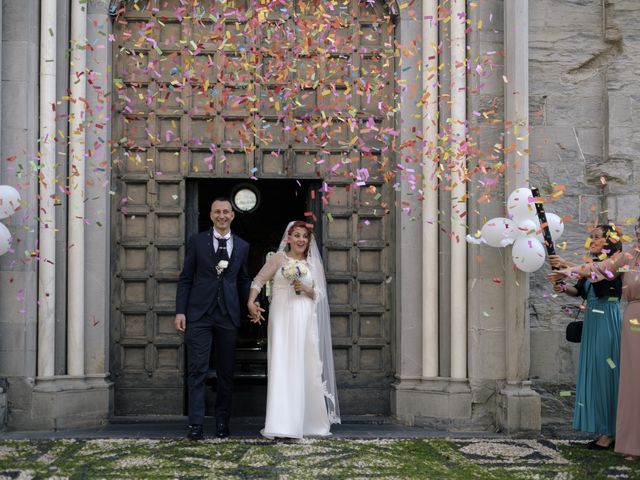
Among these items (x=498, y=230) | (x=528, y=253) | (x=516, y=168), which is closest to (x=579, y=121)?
(x=516, y=168)

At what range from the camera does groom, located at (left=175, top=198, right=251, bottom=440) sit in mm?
7980

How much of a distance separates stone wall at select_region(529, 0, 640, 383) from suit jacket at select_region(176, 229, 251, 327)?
2.74m

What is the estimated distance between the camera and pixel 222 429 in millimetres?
7957

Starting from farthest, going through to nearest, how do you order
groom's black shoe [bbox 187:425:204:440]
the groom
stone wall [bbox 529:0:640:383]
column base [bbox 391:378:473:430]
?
stone wall [bbox 529:0:640:383] < column base [bbox 391:378:473:430] < the groom < groom's black shoe [bbox 187:425:204:440]

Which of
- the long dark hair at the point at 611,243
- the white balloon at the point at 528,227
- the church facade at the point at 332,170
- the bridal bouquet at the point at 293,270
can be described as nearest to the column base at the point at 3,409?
the church facade at the point at 332,170

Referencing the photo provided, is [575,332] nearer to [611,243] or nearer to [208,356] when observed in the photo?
[611,243]

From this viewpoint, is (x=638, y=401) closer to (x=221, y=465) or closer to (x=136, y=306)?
(x=221, y=465)

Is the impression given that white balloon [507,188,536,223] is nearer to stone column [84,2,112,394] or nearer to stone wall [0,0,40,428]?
stone column [84,2,112,394]

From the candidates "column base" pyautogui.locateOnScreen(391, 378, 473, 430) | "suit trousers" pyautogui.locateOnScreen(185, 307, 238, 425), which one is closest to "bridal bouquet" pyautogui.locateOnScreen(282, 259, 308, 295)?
"suit trousers" pyautogui.locateOnScreen(185, 307, 238, 425)

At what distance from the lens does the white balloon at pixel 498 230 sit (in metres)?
8.11

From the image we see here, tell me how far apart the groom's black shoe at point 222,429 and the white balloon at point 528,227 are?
293 cm

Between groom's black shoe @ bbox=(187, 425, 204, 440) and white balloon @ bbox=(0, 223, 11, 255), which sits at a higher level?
white balloon @ bbox=(0, 223, 11, 255)

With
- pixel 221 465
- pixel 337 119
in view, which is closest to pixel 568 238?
pixel 337 119

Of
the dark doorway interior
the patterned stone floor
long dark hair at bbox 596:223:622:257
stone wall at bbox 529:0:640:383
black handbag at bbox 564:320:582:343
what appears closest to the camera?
the patterned stone floor
